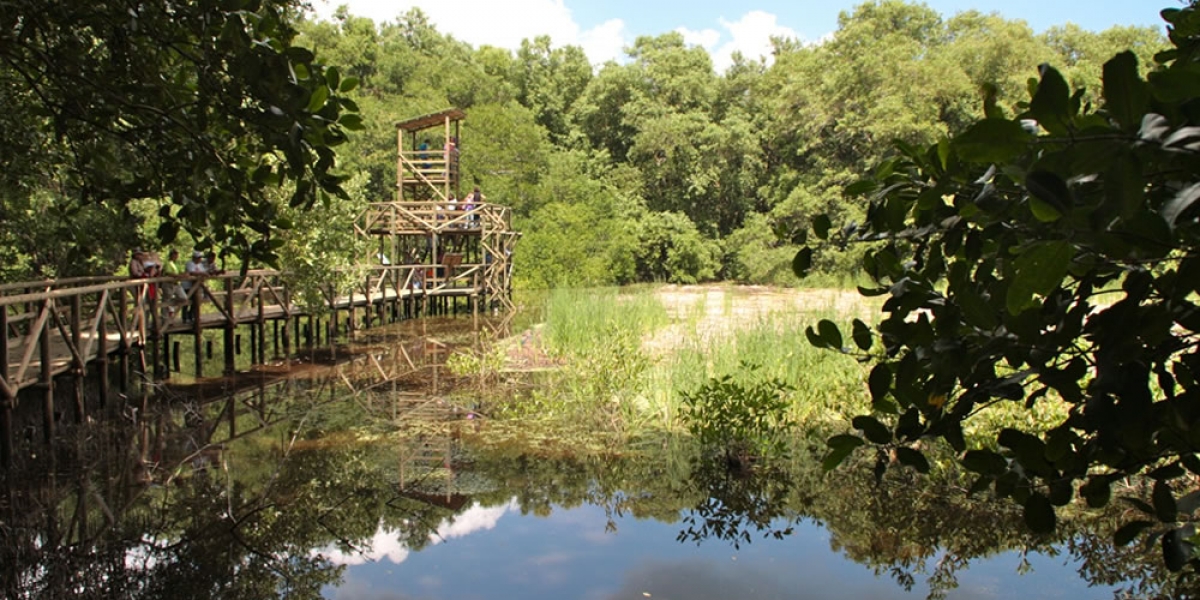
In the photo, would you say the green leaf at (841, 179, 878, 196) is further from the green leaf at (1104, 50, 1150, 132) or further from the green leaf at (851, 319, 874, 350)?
the green leaf at (1104, 50, 1150, 132)

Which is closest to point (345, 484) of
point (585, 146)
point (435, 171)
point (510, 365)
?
point (510, 365)

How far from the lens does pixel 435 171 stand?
867 inches

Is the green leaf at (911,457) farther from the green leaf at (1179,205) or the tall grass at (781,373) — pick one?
the tall grass at (781,373)

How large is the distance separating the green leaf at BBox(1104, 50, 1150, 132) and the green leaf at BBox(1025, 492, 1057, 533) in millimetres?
669

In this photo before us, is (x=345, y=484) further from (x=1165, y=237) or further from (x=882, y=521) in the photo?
(x=1165, y=237)

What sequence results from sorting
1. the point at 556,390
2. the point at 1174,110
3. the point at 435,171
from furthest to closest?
the point at 435,171
the point at 556,390
the point at 1174,110

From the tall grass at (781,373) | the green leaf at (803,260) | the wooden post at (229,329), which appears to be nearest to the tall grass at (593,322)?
the tall grass at (781,373)

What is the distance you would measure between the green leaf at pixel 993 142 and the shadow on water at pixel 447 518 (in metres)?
3.75

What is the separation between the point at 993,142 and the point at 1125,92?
0.13 meters

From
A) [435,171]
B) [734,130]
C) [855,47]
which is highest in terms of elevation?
[855,47]

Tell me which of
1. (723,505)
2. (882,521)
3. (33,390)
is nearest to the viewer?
(882,521)

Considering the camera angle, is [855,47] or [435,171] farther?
[855,47]

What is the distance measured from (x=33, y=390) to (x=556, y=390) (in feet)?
15.2

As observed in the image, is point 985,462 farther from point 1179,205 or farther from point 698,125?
point 698,125
